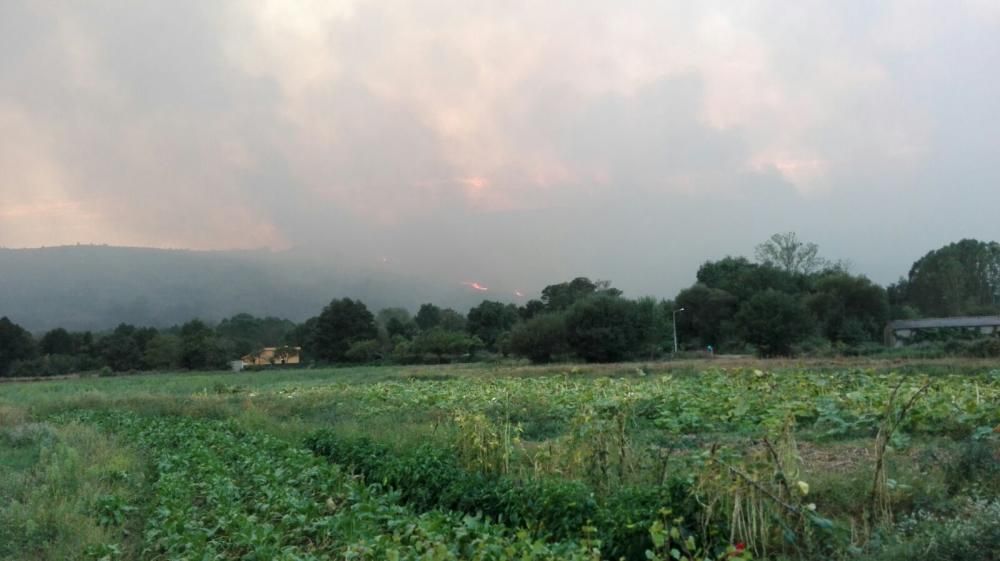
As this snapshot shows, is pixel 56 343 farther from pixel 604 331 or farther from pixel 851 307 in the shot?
pixel 851 307

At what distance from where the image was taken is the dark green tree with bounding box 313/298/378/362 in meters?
83.2

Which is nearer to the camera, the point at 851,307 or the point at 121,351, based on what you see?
the point at 851,307

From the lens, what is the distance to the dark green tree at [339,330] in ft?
273

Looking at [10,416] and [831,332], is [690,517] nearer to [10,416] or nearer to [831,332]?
[10,416]

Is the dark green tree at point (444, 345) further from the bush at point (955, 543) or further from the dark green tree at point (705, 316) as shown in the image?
the bush at point (955, 543)

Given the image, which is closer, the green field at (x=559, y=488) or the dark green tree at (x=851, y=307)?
the green field at (x=559, y=488)

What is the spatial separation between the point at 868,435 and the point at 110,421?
20.2 metres

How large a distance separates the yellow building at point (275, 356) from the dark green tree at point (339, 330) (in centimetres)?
373

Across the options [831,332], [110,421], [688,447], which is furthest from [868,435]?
[831,332]

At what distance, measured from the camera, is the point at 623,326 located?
56188mm

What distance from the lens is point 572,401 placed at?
18375 millimetres

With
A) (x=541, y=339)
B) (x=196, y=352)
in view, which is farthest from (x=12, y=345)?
(x=541, y=339)

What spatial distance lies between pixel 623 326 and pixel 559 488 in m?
50.2

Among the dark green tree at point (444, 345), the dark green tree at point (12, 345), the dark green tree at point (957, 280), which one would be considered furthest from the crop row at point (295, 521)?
the dark green tree at point (12, 345)
